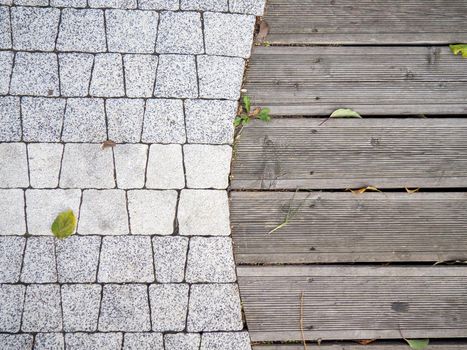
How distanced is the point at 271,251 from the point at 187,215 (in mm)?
505

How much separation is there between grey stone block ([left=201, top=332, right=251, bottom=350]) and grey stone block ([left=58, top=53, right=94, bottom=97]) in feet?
4.82

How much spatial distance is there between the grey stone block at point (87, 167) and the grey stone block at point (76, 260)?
0.96ft

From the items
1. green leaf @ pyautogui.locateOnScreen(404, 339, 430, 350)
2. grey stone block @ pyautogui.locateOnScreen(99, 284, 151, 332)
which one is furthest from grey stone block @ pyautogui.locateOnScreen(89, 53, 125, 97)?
green leaf @ pyautogui.locateOnScreen(404, 339, 430, 350)

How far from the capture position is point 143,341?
2484mm

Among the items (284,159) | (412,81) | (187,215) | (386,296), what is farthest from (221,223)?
(412,81)

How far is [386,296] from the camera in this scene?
8.49ft

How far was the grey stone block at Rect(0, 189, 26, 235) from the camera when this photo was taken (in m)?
→ 2.47

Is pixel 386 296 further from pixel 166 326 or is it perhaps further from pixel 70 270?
pixel 70 270

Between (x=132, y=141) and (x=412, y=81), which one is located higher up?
(x=412, y=81)

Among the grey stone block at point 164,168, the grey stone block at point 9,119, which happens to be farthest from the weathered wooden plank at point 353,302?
the grey stone block at point 9,119

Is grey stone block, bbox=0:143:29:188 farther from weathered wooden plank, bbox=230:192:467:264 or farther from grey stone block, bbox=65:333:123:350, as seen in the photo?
weathered wooden plank, bbox=230:192:467:264

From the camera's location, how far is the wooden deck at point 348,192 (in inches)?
102

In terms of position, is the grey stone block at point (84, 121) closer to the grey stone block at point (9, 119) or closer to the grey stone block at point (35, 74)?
the grey stone block at point (35, 74)

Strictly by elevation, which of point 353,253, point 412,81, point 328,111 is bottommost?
point 353,253
